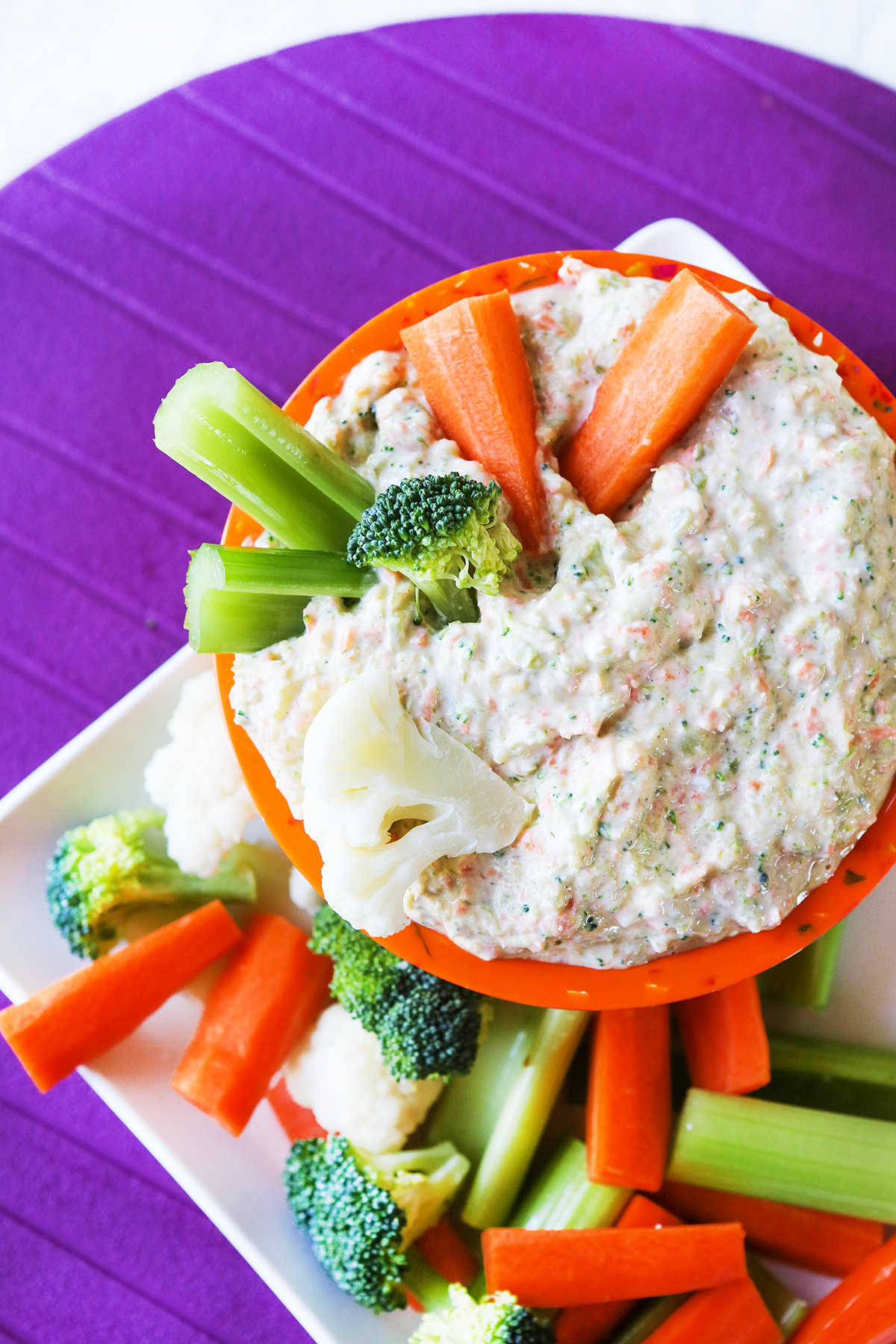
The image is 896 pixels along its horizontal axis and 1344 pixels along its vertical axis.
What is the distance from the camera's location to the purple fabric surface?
2.16m

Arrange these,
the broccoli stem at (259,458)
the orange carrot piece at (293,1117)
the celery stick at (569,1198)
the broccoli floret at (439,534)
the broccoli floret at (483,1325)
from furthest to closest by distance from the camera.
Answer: the orange carrot piece at (293,1117) < the celery stick at (569,1198) < the broccoli floret at (483,1325) < the broccoli stem at (259,458) < the broccoli floret at (439,534)

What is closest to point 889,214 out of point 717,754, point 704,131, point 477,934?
point 704,131

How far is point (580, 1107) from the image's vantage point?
2029 mm

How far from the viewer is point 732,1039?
1882mm

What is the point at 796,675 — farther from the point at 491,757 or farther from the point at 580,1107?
the point at 580,1107

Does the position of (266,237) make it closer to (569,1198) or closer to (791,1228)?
(569,1198)

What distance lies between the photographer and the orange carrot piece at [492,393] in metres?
1.42

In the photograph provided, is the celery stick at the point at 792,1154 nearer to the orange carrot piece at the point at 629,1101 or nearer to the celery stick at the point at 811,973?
the orange carrot piece at the point at 629,1101

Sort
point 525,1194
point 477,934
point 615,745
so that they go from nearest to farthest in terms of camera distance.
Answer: point 615,745
point 477,934
point 525,1194

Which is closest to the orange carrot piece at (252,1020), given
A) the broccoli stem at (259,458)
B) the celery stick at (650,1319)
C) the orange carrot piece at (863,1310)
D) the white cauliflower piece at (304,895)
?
the white cauliflower piece at (304,895)

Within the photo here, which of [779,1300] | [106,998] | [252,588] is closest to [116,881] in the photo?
[106,998]

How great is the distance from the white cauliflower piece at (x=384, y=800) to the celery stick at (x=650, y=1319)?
104 cm

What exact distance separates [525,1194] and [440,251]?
5.86 feet

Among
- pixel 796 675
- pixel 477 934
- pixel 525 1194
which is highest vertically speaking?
pixel 796 675
